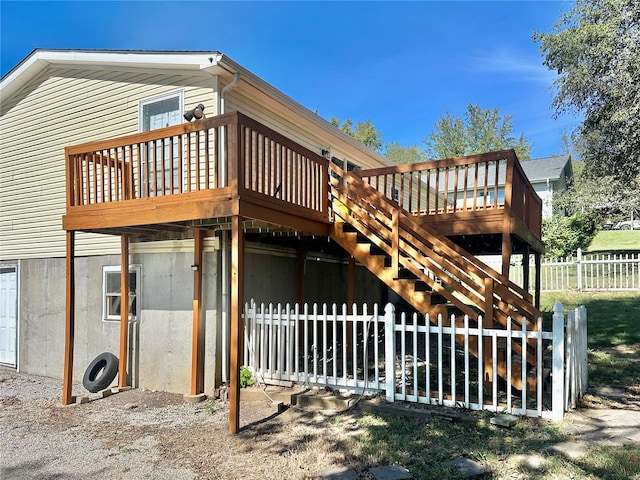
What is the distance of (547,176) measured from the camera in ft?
86.6

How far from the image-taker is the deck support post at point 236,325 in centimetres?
517

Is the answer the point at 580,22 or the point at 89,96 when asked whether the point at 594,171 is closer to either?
the point at 580,22

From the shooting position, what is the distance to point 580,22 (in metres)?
14.8

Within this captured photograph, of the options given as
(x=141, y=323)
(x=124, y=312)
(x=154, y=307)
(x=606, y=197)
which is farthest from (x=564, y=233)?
(x=124, y=312)

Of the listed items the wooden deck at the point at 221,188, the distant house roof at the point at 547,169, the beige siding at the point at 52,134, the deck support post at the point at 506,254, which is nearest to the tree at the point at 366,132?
the distant house roof at the point at 547,169

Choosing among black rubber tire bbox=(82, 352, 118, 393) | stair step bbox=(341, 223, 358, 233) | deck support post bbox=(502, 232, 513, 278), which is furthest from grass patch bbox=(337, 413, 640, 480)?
black rubber tire bbox=(82, 352, 118, 393)

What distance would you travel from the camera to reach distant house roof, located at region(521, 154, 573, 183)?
2639 cm

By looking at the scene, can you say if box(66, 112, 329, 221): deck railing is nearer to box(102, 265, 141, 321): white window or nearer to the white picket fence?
box(102, 265, 141, 321): white window

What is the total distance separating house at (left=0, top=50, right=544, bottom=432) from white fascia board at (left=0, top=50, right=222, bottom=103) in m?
0.03

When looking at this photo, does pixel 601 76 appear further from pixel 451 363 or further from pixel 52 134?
pixel 52 134

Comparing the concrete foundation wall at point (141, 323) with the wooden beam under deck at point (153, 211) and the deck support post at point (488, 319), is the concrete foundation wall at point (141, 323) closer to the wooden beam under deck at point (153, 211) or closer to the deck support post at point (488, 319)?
the wooden beam under deck at point (153, 211)

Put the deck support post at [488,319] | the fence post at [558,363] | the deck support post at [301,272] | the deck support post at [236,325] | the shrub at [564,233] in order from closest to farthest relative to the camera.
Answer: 1. the fence post at [558,363]
2. the deck support post at [236,325]
3. the deck support post at [488,319]
4. the deck support post at [301,272]
5. the shrub at [564,233]

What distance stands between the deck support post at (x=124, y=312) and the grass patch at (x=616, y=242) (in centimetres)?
2284

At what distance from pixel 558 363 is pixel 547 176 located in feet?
80.7
